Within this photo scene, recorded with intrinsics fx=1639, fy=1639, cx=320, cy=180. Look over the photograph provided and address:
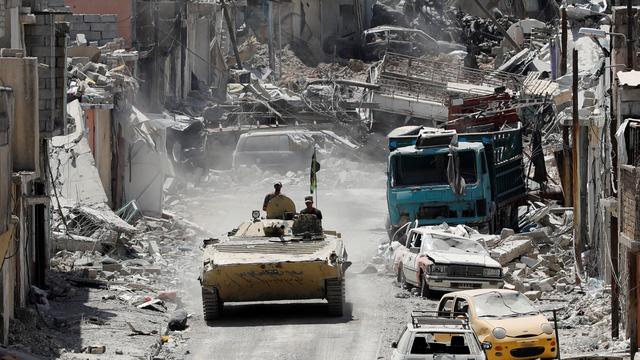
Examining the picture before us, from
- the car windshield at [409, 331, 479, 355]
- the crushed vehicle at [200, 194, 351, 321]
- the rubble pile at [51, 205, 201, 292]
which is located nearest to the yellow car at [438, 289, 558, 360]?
the car windshield at [409, 331, 479, 355]

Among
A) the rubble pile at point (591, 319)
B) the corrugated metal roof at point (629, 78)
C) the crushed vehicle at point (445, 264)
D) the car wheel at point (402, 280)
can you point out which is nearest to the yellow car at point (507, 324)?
the rubble pile at point (591, 319)

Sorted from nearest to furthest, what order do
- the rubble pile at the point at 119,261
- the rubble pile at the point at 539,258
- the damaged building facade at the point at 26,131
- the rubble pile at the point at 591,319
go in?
1. the damaged building facade at the point at 26,131
2. the rubble pile at the point at 591,319
3. the rubble pile at the point at 539,258
4. the rubble pile at the point at 119,261

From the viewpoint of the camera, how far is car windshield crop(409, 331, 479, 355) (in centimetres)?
1920

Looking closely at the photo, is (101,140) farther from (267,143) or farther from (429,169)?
(267,143)

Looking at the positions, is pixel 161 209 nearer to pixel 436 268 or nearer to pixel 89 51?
pixel 89 51

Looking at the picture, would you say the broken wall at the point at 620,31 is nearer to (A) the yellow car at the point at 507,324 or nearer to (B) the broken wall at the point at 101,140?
(A) the yellow car at the point at 507,324

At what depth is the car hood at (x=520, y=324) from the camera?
2152 cm

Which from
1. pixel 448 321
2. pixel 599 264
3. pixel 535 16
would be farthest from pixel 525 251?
pixel 535 16

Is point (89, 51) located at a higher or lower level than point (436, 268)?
higher

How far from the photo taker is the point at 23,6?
2852 centimetres

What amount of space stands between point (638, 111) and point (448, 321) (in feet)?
22.8

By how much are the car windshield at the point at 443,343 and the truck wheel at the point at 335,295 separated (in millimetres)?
6031

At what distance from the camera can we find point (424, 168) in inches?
1356

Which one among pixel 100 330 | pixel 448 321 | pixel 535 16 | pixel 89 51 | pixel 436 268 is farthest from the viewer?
pixel 535 16
